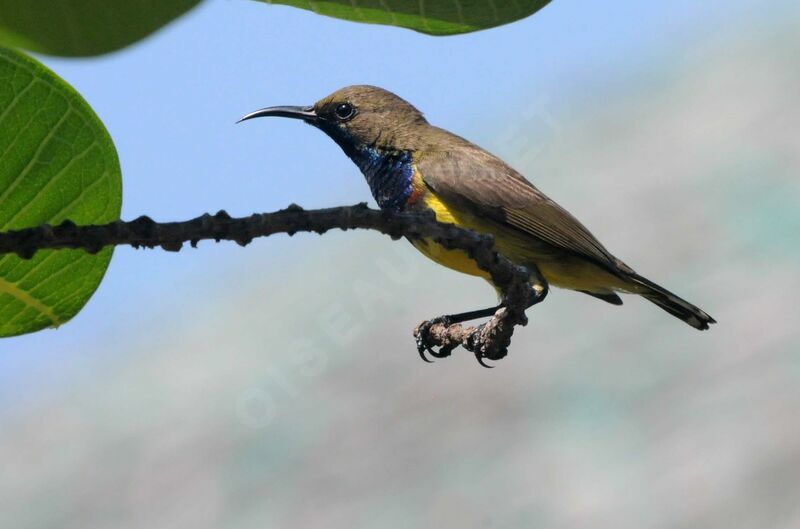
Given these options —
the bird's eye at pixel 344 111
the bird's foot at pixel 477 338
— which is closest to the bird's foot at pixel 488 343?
the bird's foot at pixel 477 338

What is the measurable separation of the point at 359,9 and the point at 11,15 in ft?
1.46

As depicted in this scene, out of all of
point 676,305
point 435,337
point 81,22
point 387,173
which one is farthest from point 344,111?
point 81,22

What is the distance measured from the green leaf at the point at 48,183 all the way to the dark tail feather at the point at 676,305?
3.69 metres

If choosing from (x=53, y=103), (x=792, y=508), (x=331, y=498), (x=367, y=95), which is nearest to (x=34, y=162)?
(x=53, y=103)

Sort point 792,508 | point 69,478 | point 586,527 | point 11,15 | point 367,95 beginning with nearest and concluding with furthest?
point 11,15 → point 367,95 → point 792,508 → point 586,527 → point 69,478

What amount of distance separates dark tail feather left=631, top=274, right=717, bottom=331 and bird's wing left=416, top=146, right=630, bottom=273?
0.43 feet

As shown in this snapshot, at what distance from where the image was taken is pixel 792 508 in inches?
300

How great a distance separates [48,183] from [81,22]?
439mm

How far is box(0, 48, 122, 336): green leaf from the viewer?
1.59m

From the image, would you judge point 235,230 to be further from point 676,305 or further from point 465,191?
point 676,305

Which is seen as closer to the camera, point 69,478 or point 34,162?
point 34,162

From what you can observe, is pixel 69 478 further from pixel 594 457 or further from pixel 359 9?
pixel 359 9

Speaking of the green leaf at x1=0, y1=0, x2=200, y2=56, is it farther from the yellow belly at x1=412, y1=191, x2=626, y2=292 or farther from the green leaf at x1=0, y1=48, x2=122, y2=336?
the yellow belly at x1=412, y1=191, x2=626, y2=292

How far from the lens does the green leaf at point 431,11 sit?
1.49m
